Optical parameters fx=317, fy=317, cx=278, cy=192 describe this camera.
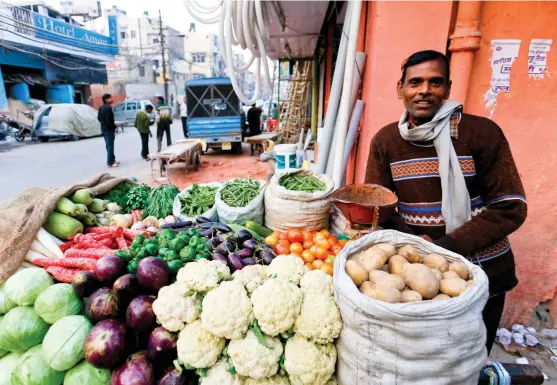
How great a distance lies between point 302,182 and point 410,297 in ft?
5.51

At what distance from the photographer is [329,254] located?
229 cm

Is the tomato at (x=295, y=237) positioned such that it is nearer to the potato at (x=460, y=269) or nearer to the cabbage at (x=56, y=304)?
the potato at (x=460, y=269)

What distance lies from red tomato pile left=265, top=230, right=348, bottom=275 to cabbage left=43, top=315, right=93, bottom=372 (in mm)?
1278

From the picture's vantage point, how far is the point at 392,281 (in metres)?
1.30

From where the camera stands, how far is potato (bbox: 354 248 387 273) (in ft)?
4.71

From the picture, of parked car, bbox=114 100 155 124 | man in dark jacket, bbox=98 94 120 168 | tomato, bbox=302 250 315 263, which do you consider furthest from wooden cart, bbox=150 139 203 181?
parked car, bbox=114 100 155 124

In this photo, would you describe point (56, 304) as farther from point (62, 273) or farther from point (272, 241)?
point (272, 241)

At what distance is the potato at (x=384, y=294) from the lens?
4.01 ft

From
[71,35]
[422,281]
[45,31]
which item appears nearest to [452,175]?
[422,281]

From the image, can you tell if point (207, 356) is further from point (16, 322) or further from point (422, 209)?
point (422, 209)

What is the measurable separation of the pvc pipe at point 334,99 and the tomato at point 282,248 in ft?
5.40

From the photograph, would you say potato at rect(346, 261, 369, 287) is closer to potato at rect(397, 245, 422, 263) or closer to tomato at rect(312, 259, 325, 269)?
potato at rect(397, 245, 422, 263)

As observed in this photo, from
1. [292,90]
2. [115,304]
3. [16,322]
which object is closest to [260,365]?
[115,304]

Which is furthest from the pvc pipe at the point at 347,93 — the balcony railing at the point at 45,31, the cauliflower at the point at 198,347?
the balcony railing at the point at 45,31
